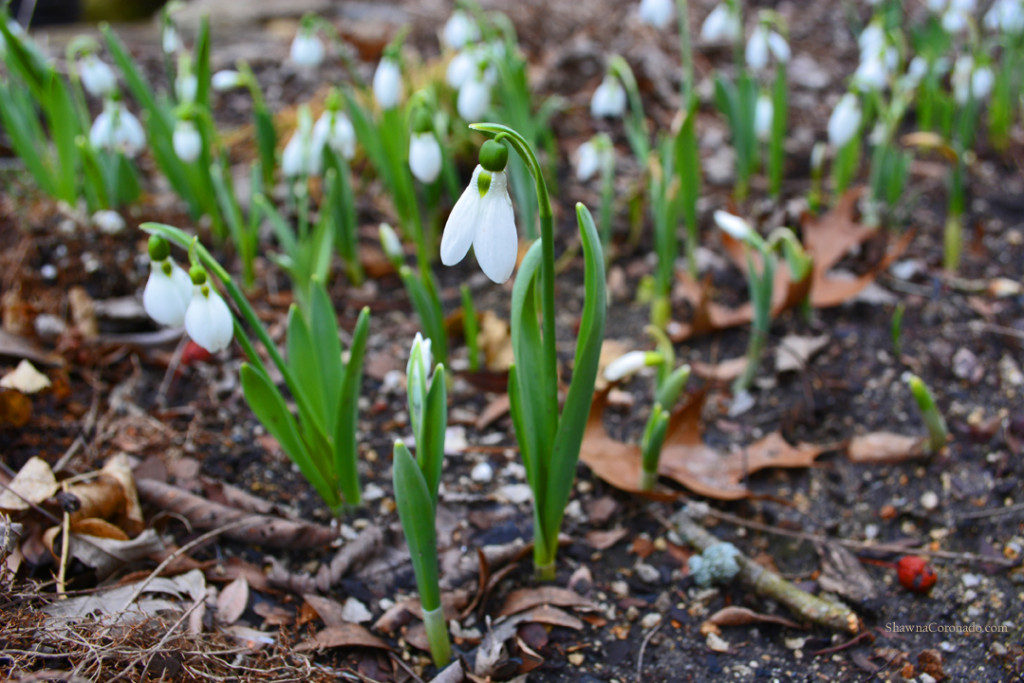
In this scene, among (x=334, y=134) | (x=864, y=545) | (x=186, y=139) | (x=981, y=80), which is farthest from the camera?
(x=981, y=80)

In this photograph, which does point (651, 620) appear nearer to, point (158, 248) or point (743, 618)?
point (743, 618)

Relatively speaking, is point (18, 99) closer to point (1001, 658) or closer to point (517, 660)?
point (517, 660)

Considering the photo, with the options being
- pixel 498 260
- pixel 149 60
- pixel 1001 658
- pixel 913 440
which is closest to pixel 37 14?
pixel 149 60

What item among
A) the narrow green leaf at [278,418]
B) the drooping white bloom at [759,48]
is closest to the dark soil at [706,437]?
the narrow green leaf at [278,418]

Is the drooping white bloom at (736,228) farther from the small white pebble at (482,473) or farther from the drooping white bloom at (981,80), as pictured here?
the drooping white bloom at (981,80)

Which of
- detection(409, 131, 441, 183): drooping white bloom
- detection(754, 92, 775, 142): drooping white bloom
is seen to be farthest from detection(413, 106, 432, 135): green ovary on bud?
detection(754, 92, 775, 142): drooping white bloom

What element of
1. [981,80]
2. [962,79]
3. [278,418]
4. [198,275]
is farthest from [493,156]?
[962,79]

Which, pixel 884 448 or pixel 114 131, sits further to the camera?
pixel 114 131
